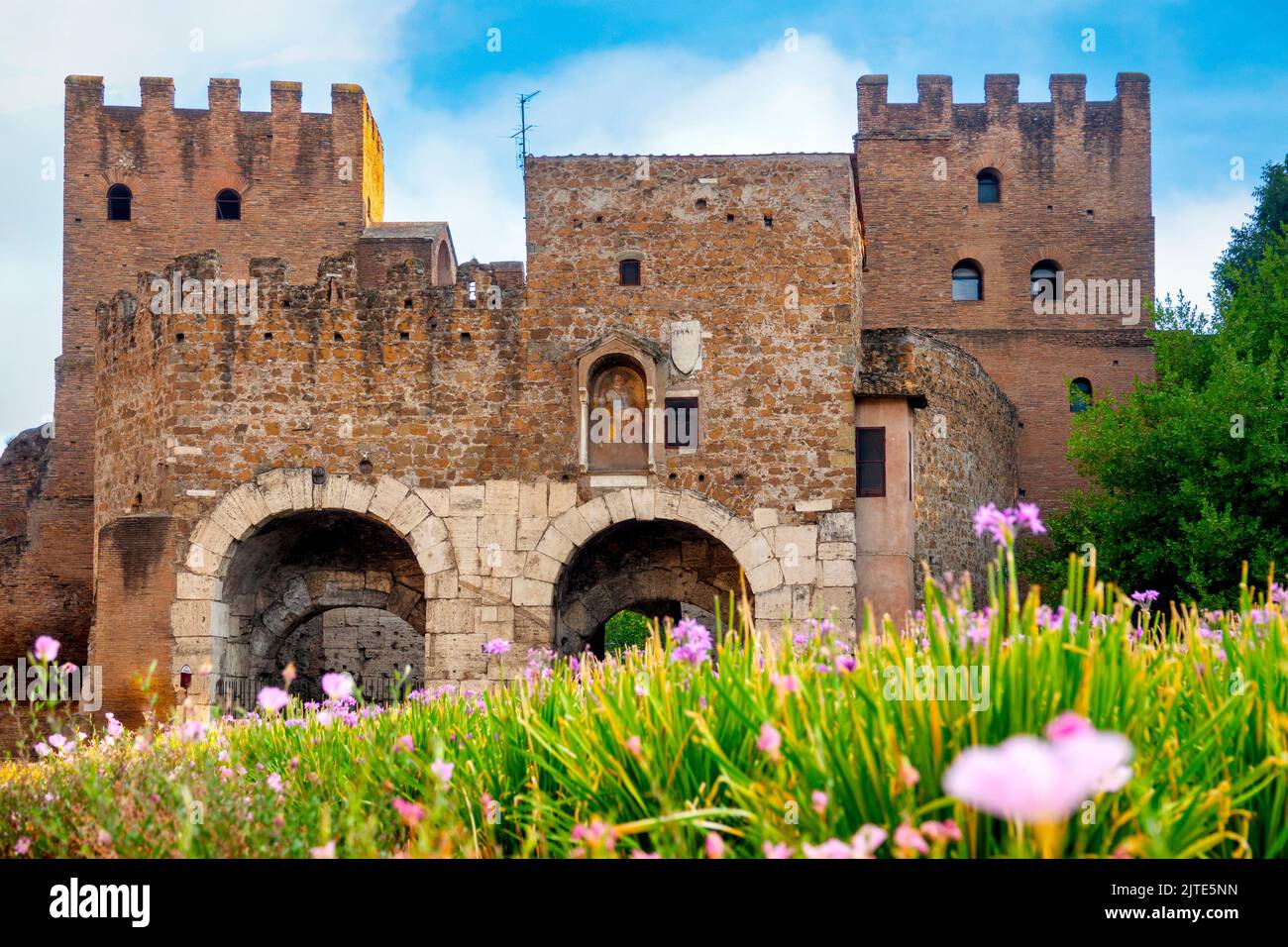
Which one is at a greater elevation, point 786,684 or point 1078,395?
point 1078,395

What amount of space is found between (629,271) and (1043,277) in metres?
15.2

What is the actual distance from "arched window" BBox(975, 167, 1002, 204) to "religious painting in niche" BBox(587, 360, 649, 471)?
50.2 feet

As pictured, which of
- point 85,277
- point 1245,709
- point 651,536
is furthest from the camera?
point 85,277

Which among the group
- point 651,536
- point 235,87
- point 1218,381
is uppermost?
point 235,87

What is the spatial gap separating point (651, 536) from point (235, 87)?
1501cm

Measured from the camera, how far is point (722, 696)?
545 centimetres

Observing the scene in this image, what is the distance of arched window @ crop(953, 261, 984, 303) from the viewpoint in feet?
95.0

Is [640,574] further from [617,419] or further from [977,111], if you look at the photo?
[977,111]

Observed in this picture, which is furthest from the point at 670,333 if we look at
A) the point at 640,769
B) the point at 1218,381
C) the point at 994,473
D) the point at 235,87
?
the point at 235,87

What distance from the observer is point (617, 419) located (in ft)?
53.7

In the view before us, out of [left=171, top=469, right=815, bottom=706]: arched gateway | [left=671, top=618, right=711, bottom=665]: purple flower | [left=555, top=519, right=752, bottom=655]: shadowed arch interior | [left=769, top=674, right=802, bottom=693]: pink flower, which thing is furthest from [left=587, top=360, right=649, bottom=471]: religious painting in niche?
[left=769, top=674, right=802, bottom=693]: pink flower

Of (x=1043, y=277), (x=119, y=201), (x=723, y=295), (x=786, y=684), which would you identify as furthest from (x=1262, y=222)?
(x=786, y=684)

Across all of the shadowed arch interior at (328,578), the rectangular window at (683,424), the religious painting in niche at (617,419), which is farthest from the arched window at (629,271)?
the shadowed arch interior at (328,578)
